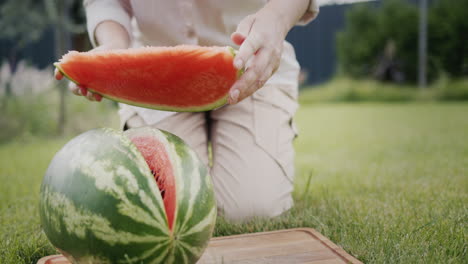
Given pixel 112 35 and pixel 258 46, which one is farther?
pixel 112 35

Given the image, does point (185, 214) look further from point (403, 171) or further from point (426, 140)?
point (426, 140)

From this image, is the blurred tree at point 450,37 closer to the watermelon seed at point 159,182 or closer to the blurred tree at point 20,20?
the blurred tree at point 20,20

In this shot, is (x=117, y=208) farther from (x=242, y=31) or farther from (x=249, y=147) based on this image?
(x=249, y=147)

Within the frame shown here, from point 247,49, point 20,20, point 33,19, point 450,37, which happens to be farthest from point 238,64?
point 450,37

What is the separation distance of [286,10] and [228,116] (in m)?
0.76

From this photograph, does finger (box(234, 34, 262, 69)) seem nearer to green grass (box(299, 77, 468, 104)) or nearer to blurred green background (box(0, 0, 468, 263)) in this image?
blurred green background (box(0, 0, 468, 263))

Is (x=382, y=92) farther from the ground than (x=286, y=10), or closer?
farther from the ground

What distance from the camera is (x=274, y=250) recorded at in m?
1.73

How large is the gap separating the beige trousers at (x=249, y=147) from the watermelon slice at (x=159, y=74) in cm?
76

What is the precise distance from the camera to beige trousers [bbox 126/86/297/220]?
7.81 ft

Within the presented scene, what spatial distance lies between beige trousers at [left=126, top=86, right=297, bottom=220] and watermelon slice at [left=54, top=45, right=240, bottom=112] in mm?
763

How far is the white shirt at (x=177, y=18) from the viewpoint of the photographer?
2479 millimetres

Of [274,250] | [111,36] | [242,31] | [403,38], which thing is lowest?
[274,250]

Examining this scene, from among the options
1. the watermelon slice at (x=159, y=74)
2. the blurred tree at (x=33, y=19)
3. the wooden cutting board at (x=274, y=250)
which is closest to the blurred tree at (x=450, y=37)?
the blurred tree at (x=33, y=19)
